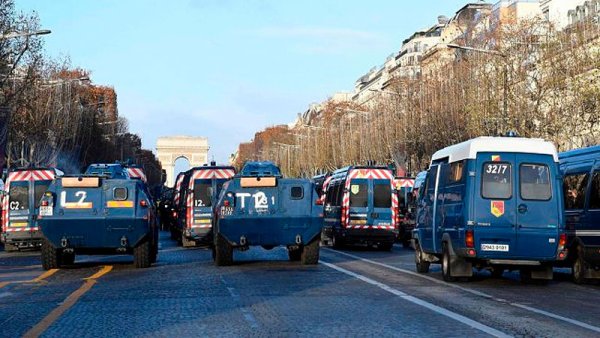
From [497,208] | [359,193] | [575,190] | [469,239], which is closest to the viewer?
[469,239]

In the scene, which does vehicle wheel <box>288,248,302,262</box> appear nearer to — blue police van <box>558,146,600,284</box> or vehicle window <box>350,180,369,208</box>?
blue police van <box>558,146,600,284</box>

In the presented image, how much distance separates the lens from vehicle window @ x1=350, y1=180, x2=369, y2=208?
116 ft

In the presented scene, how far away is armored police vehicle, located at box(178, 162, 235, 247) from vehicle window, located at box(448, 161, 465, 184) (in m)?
15.0

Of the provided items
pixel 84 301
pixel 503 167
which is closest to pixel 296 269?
pixel 503 167

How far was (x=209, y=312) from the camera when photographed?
1395 centimetres

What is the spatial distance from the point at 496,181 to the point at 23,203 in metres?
20.6

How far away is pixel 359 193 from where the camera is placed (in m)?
35.4

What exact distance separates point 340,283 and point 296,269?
403cm

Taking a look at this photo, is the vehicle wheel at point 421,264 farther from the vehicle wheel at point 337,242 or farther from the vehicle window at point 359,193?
the vehicle wheel at point 337,242

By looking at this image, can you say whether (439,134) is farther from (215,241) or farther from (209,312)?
(209,312)

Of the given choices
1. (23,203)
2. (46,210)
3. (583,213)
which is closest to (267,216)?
(46,210)

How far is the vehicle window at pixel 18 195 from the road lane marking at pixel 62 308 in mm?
13585

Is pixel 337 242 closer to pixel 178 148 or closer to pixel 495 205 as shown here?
pixel 495 205

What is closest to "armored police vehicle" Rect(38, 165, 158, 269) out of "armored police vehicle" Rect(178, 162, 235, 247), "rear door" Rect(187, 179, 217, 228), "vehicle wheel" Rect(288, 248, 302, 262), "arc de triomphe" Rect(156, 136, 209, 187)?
"vehicle wheel" Rect(288, 248, 302, 262)
